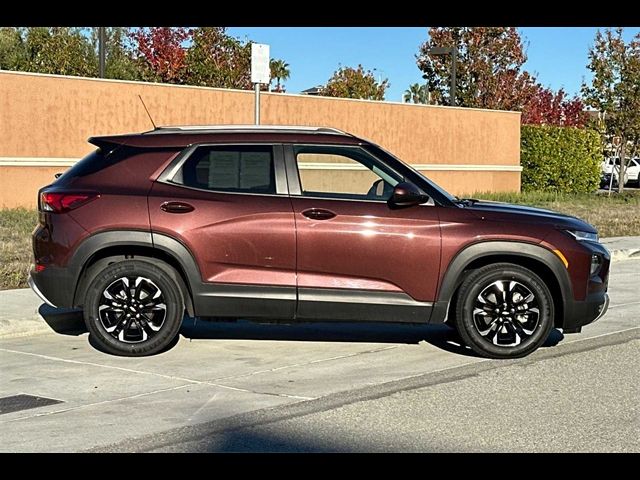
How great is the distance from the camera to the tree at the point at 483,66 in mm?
43969

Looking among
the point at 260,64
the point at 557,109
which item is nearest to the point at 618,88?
the point at 557,109

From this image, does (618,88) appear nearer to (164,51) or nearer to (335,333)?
(164,51)

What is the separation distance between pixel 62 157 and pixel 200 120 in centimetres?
370

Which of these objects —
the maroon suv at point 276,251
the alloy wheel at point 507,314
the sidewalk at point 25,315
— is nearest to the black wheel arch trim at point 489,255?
the maroon suv at point 276,251

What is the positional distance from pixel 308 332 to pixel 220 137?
2238 mm

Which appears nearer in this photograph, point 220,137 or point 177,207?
point 177,207

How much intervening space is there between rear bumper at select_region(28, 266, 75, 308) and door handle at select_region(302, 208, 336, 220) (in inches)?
77.8

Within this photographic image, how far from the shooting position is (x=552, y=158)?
3538cm

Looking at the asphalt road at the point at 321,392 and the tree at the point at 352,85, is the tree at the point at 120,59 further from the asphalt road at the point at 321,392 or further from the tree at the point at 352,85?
the asphalt road at the point at 321,392

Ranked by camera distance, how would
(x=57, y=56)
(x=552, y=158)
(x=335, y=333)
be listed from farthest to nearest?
(x=57, y=56)
(x=552, y=158)
(x=335, y=333)

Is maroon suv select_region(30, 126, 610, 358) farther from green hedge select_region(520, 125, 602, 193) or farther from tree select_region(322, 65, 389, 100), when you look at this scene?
tree select_region(322, 65, 389, 100)

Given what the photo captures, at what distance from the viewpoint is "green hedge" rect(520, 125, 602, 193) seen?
115 ft
